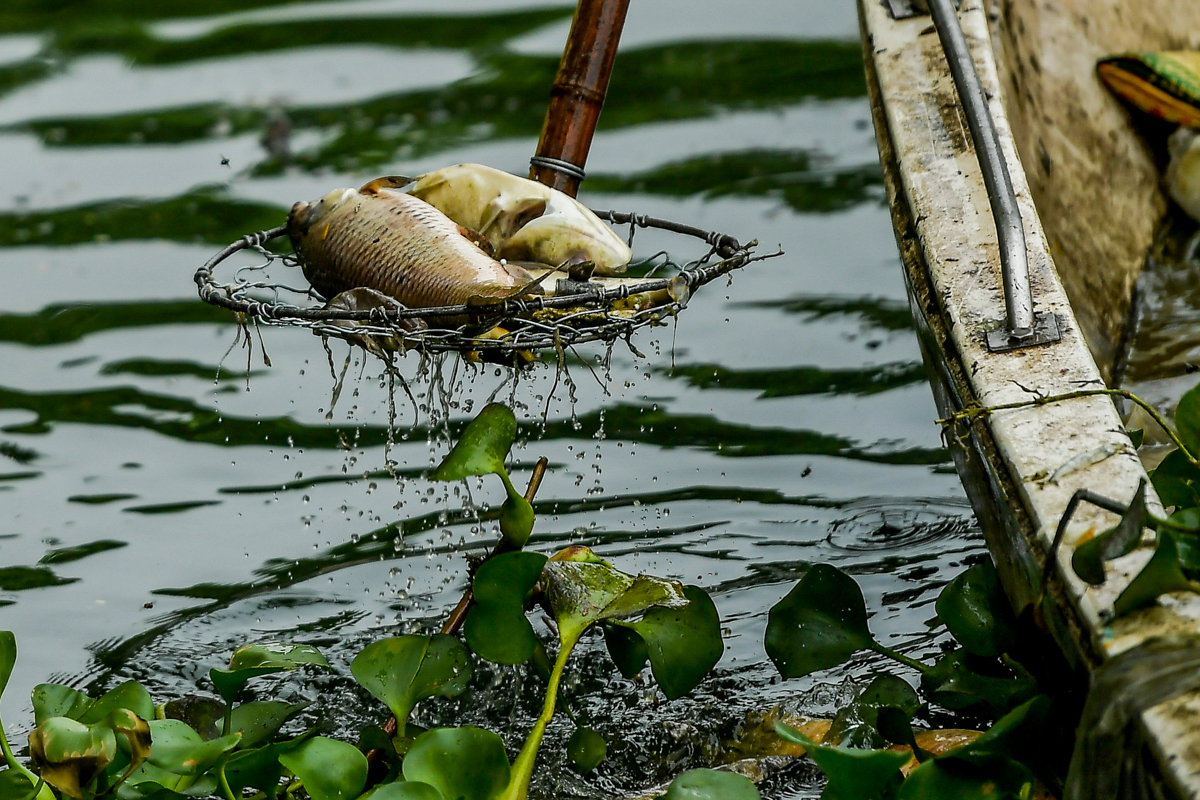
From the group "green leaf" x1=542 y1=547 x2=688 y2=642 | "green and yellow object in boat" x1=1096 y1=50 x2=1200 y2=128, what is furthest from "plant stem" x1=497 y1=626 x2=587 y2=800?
"green and yellow object in boat" x1=1096 y1=50 x2=1200 y2=128

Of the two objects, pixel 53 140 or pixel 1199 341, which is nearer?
pixel 1199 341

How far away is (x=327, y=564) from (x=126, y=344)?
1.49 metres

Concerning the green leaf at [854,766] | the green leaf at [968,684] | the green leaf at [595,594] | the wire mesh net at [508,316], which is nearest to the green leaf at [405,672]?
the green leaf at [595,594]

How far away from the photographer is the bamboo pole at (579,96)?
245 centimetres

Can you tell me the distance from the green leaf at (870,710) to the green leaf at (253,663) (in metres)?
0.71

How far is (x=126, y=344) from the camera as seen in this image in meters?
4.07

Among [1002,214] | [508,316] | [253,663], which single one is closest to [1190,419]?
[1002,214]

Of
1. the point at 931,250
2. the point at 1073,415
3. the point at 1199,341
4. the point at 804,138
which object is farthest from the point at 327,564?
the point at 804,138

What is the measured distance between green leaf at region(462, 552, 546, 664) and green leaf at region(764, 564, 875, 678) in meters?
0.32

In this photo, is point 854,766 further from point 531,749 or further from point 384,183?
point 384,183

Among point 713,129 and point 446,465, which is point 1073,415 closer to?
point 446,465

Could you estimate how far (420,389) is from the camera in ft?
11.9

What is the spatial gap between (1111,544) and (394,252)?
42.7 inches

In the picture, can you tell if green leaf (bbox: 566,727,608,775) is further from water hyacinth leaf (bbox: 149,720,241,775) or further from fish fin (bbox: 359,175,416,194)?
fish fin (bbox: 359,175,416,194)
